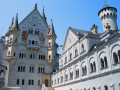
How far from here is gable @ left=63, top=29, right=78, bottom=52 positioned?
3965cm

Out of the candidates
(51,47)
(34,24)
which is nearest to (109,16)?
(51,47)

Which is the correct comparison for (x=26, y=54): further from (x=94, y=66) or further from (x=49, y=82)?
(x=94, y=66)

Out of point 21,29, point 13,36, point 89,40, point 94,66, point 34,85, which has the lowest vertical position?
point 34,85

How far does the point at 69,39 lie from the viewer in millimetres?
42625

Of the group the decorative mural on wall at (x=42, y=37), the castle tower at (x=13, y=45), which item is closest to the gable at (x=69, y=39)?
the decorative mural on wall at (x=42, y=37)

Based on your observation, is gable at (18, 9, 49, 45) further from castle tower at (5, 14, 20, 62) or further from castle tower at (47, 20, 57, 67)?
castle tower at (5, 14, 20, 62)

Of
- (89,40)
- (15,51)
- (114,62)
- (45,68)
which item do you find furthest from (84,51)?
(15,51)

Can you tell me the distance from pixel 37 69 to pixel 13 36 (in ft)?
47.1

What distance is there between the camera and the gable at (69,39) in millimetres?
39650

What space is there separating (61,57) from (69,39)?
740 cm

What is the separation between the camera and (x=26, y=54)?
5275cm

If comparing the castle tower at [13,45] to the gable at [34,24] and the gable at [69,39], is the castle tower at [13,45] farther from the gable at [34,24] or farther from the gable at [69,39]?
the gable at [69,39]

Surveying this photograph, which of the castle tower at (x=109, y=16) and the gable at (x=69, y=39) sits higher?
the castle tower at (x=109, y=16)

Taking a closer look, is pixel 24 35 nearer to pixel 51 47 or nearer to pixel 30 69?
pixel 51 47
